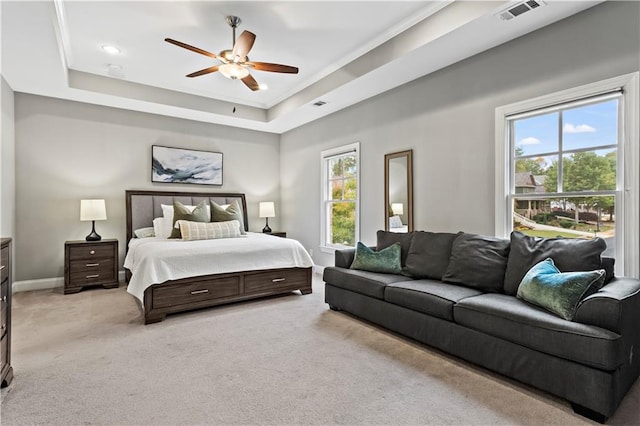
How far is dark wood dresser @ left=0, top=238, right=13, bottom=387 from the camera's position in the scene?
2110 millimetres

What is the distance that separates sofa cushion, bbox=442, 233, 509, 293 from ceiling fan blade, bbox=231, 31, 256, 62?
8.51 ft

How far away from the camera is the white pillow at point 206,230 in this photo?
4484mm

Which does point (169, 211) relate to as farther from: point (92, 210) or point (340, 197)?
point (340, 197)

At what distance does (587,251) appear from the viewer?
95.3 inches

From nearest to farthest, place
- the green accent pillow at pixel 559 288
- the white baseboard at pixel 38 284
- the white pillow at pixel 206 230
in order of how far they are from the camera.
Result: the green accent pillow at pixel 559 288 < the white pillow at pixel 206 230 < the white baseboard at pixel 38 284

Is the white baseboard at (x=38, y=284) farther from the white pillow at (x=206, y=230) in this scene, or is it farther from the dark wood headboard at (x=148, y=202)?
the white pillow at (x=206, y=230)

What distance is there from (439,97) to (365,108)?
49.2 inches

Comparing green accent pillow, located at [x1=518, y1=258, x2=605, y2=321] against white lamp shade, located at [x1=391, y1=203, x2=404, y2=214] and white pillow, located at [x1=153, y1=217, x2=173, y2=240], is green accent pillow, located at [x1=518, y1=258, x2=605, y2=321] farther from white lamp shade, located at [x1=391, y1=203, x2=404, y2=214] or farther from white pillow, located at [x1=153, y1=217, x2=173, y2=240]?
white pillow, located at [x1=153, y1=217, x2=173, y2=240]

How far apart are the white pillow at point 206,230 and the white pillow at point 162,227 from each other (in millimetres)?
384

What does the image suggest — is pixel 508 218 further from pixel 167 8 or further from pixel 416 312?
pixel 167 8

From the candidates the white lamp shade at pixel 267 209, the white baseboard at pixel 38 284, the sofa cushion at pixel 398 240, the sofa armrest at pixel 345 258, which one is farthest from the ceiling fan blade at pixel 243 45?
the white baseboard at pixel 38 284

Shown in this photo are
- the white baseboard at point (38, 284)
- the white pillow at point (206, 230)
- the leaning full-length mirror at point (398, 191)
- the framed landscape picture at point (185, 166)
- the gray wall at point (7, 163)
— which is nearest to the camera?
the gray wall at point (7, 163)

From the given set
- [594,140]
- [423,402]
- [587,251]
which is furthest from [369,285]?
[594,140]

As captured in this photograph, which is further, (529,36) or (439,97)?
(439,97)
